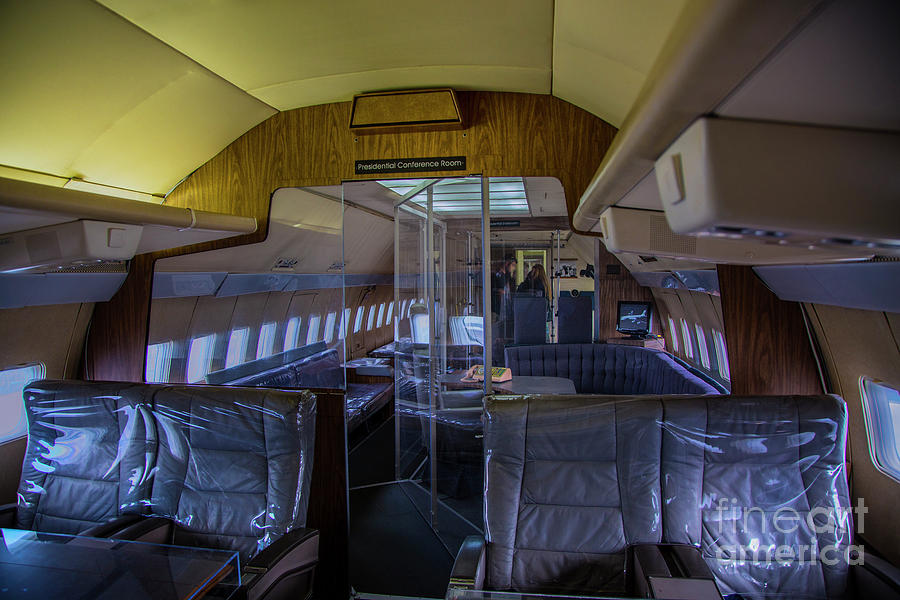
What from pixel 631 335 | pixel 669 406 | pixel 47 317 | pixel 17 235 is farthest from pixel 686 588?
pixel 47 317

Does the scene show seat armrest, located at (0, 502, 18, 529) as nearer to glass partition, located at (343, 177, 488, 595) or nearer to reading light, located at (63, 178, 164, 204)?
reading light, located at (63, 178, 164, 204)

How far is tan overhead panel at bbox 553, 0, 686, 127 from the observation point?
1.47m

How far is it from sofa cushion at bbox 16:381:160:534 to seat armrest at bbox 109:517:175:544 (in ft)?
0.72

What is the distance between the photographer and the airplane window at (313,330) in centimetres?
711

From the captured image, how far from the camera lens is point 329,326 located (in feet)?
29.1

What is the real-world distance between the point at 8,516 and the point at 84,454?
0.76 meters

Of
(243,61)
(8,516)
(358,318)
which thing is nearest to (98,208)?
(243,61)

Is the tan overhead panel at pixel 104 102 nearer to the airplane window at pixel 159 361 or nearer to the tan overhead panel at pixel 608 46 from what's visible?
the airplane window at pixel 159 361

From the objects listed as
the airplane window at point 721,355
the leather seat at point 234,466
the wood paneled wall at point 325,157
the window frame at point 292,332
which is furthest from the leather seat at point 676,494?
the window frame at point 292,332

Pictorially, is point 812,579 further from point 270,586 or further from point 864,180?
point 270,586

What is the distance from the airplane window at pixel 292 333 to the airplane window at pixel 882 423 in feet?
20.0

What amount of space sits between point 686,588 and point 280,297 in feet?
18.1

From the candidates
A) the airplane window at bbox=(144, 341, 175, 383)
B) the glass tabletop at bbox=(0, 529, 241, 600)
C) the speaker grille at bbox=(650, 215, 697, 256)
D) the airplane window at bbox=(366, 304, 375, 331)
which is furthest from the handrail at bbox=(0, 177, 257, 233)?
the airplane window at bbox=(366, 304, 375, 331)

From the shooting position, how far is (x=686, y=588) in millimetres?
1871
